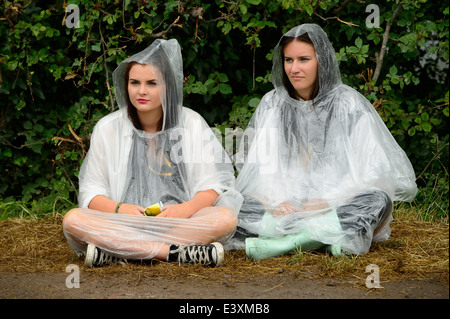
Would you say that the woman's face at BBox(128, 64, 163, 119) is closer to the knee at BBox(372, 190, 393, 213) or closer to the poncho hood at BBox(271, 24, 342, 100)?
the poncho hood at BBox(271, 24, 342, 100)

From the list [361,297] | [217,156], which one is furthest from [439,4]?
[361,297]

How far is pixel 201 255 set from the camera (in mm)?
3256

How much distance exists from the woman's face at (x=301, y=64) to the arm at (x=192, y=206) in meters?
0.80

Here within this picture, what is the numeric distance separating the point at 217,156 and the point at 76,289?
1188 millimetres

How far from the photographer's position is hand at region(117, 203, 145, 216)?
3.41 meters

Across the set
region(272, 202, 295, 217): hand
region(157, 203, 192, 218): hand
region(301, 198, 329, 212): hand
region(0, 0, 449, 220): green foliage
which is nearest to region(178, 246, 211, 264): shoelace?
region(157, 203, 192, 218): hand

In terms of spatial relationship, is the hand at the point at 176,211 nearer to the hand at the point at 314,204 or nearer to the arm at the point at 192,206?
the arm at the point at 192,206

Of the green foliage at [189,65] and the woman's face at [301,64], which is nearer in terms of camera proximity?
the woman's face at [301,64]

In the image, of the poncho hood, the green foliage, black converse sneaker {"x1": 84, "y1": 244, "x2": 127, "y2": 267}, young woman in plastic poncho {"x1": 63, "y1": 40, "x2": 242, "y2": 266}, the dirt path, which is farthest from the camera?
the green foliage

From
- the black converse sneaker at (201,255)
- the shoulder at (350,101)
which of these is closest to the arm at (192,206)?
the black converse sneaker at (201,255)

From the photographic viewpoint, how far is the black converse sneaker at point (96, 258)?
3.24m

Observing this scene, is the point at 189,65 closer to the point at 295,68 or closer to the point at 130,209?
the point at 295,68

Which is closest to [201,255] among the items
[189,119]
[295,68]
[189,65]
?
[189,119]

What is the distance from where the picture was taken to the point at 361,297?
275 centimetres
